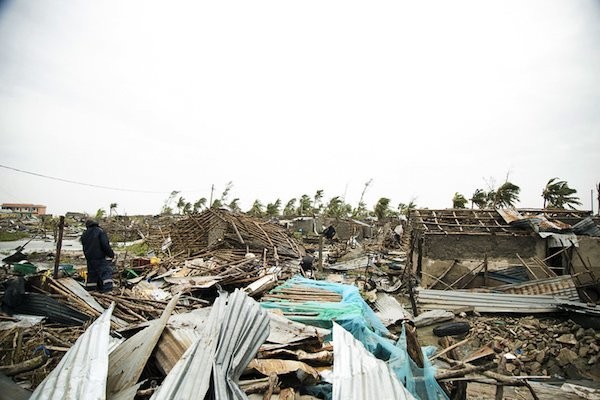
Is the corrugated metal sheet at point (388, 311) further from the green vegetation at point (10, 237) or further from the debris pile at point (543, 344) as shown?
the green vegetation at point (10, 237)

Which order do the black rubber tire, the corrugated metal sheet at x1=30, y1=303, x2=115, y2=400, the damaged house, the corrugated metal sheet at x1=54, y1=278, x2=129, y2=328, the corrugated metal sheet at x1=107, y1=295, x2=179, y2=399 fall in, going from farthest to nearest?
the damaged house
the black rubber tire
the corrugated metal sheet at x1=54, y1=278, x2=129, y2=328
the corrugated metal sheet at x1=107, y1=295, x2=179, y2=399
the corrugated metal sheet at x1=30, y1=303, x2=115, y2=400

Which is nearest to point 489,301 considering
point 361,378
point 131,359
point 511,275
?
point 511,275

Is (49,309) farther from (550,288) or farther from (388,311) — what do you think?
(550,288)

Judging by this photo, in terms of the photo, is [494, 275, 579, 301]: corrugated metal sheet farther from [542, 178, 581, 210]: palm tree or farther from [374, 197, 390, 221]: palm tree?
[374, 197, 390, 221]: palm tree

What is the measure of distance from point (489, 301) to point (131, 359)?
9.67 meters

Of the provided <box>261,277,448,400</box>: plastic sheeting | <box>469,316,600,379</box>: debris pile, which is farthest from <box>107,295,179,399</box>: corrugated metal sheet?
<box>469,316,600,379</box>: debris pile

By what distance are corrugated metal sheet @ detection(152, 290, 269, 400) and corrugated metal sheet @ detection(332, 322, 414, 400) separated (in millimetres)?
828

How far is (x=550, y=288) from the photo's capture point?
905cm

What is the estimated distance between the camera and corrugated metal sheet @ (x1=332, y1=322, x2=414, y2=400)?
8.09 feet

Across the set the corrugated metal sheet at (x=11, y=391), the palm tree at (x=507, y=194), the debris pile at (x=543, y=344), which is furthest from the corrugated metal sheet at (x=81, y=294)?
the palm tree at (x=507, y=194)

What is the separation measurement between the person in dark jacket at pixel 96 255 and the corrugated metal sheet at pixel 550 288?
11.7 m

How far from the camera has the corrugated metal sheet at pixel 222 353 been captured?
7.07 ft

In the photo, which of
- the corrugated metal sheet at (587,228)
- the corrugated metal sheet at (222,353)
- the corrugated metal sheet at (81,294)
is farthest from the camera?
the corrugated metal sheet at (587,228)

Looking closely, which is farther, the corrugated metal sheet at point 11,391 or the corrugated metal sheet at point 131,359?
the corrugated metal sheet at point 131,359
